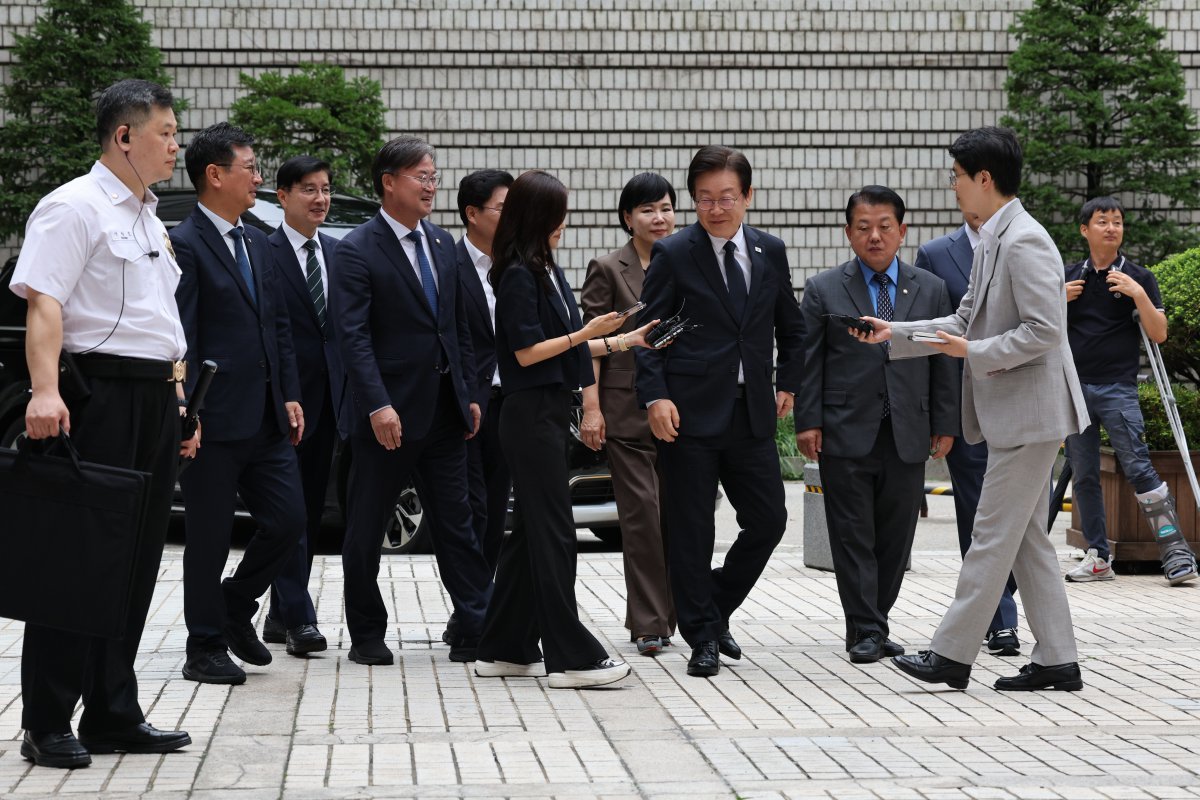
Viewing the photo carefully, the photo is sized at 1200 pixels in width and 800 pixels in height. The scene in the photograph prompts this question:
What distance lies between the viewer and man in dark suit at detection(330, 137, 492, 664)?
6.75 m

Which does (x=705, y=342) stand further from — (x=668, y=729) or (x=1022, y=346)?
(x=668, y=729)

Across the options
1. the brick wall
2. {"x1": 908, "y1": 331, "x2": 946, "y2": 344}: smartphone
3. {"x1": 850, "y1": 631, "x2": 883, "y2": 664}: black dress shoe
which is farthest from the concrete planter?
the brick wall

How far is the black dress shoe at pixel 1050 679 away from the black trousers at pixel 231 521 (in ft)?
9.27

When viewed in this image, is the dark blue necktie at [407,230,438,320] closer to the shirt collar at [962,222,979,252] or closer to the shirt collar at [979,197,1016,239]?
the shirt collar at [979,197,1016,239]

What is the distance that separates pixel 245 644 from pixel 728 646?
195 cm

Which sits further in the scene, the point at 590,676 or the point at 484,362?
the point at 484,362

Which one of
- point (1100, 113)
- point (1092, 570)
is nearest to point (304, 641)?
point (1092, 570)

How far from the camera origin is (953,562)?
1048 centimetres

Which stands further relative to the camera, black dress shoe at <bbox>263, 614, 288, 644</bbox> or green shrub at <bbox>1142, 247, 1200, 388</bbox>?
green shrub at <bbox>1142, 247, 1200, 388</bbox>

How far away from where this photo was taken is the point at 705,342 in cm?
675

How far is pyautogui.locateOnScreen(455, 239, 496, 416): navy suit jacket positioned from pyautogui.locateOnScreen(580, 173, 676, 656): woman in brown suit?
0.46 m

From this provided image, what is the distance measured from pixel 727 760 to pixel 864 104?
15.8 m

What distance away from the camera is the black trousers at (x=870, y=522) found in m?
6.90

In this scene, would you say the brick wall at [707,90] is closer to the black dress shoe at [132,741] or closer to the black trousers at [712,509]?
the black trousers at [712,509]
